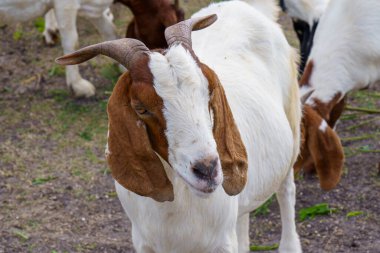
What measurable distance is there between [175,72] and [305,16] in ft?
15.4

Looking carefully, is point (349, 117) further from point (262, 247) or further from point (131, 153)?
point (131, 153)

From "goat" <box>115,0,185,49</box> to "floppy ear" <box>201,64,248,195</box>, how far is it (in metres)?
3.96

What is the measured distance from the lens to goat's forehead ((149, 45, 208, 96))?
3.24 metres

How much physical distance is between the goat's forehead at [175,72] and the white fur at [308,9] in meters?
4.43

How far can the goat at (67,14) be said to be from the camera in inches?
296

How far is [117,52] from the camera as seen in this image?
3393 millimetres

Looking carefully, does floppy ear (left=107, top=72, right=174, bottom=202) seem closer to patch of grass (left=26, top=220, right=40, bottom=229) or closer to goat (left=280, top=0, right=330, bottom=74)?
patch of grass (left=26, top=220, right=40, bottom=229)

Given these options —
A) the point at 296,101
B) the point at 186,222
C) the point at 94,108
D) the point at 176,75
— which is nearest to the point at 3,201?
the point at 94,108

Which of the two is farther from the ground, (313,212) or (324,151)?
(324,151)

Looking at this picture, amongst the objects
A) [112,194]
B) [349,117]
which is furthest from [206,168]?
[349,117]

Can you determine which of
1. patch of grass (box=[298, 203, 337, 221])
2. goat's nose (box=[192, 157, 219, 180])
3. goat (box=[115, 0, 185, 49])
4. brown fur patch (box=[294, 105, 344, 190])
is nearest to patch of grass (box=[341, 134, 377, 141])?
patch of grass (box=[298, 203, 337, 221])

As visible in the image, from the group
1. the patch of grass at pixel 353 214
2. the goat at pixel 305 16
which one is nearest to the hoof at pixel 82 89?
the goat at pixel 305 16

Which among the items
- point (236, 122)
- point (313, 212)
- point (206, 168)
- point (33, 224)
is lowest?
point (313, 212)

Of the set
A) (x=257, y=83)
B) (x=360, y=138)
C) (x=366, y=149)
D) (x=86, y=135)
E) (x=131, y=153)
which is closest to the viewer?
(x=131, y=153)
